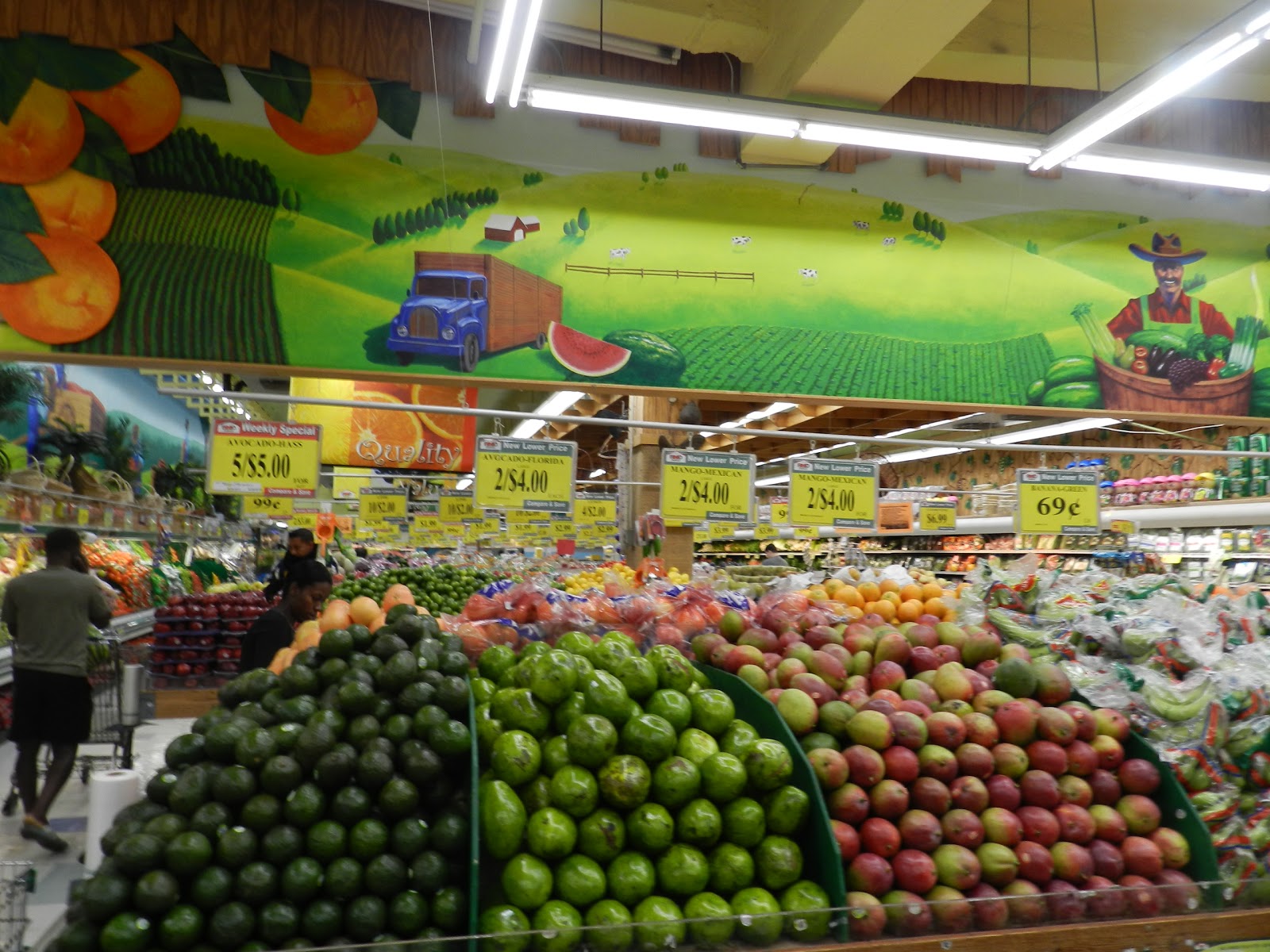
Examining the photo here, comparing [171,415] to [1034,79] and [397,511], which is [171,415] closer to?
[397,511]

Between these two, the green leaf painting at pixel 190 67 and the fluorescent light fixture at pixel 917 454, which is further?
the fluorescent light fixture at pixel 917 454

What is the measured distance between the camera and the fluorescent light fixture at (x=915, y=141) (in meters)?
3.79

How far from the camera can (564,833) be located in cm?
209

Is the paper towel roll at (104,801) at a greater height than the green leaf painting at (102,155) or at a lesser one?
lesser

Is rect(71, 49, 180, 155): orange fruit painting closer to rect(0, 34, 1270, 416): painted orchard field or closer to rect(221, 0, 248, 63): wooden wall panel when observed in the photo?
rect(0, 34, 1270, 416): painted orchard field

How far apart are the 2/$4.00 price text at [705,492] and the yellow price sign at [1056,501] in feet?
7.80

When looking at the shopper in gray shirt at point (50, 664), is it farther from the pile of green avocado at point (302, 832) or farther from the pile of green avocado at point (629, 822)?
the pile of green avocado at point (629, 822)

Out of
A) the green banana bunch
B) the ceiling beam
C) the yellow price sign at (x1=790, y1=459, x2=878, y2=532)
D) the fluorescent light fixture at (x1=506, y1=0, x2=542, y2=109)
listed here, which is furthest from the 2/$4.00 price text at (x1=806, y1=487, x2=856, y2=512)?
the fluorescent light fixture at (x1=506, y1=0, x2=542, y2=109)

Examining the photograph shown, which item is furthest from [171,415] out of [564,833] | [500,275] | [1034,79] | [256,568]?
[564,833]

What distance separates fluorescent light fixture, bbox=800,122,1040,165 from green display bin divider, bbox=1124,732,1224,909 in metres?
2.48

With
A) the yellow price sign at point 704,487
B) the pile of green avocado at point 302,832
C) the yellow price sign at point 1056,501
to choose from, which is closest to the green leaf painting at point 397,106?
the yellow price sign at point 704,487

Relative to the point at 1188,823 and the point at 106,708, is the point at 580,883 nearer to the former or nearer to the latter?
the point at 1188,823

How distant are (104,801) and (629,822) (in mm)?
1528

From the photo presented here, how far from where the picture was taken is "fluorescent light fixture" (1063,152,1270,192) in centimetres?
392
